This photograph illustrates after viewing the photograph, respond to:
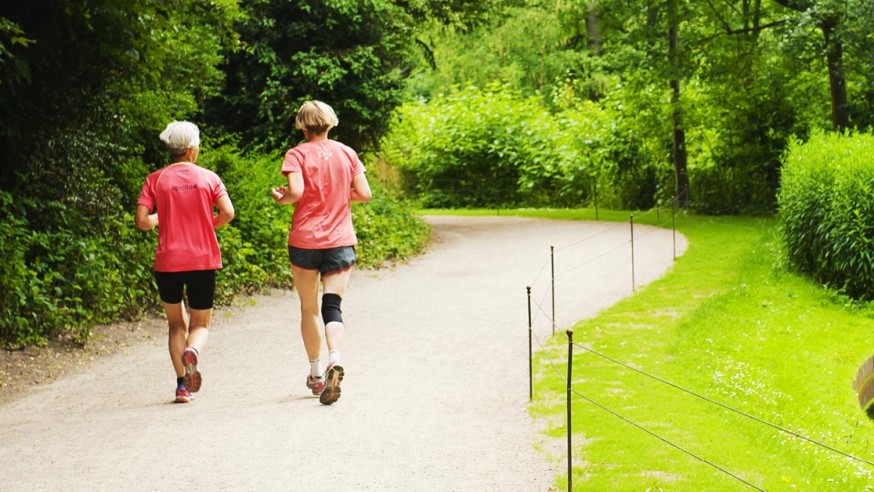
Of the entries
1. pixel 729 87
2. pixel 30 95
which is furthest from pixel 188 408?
pixel 729 87

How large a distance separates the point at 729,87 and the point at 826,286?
12.0 meters

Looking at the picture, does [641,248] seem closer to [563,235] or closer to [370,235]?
[563,235]

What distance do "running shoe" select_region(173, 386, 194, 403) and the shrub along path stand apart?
0.33 ft

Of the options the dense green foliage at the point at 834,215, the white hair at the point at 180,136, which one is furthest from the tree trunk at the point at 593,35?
the white hair at the point at 180,136

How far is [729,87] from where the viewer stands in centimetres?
2666

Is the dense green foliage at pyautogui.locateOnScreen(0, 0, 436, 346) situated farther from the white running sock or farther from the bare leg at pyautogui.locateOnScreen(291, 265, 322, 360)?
the white running sock

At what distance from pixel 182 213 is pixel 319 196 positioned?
3.33ft

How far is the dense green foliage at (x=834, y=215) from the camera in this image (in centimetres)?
1511

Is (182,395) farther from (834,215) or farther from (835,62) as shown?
(835,62)

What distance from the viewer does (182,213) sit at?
7945mm

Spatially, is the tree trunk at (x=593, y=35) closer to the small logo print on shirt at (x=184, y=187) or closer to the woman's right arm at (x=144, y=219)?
the small logo print on shirt at (x=184, y=187)

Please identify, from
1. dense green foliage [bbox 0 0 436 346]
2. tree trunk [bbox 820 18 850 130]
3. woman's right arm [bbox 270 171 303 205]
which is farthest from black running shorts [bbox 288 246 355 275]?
tree trunk [bbox 820 18 850 130]

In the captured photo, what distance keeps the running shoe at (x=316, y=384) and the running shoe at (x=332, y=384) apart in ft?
0.76

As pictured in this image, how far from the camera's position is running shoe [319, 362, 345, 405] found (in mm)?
8000
